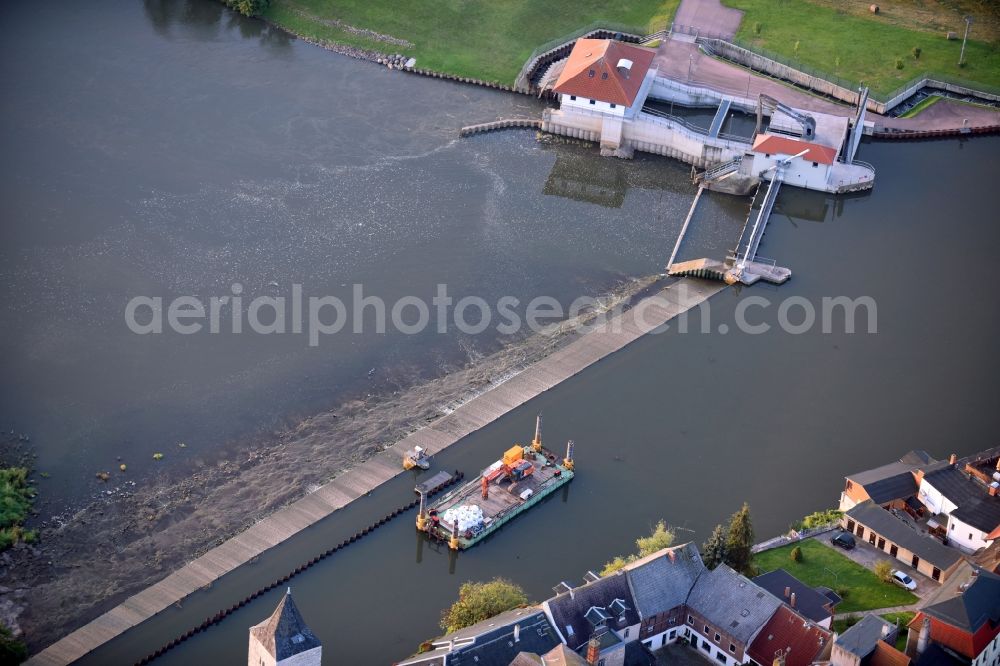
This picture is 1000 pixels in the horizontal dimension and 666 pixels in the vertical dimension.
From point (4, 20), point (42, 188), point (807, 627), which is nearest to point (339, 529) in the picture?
point (807, 627)

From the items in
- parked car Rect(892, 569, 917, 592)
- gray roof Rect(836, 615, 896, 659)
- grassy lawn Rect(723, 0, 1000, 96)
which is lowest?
parked car Rect(892, 569, 917, 592)

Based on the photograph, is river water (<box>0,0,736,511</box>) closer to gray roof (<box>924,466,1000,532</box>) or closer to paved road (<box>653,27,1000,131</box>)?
paved road (<box>653,27,1000,131</box>)

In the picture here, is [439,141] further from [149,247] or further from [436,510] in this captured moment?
[436,510]

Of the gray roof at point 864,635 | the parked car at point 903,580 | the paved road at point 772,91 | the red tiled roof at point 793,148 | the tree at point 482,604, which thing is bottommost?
the tree at point 482,604

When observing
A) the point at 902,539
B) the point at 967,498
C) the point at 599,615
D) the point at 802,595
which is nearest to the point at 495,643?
the point at 599,615

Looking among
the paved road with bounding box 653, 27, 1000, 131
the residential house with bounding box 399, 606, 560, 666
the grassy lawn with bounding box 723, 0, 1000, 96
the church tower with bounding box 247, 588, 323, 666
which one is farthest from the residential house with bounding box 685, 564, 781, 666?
the grassy lawn with bounding box 723, 0, 1000, 96

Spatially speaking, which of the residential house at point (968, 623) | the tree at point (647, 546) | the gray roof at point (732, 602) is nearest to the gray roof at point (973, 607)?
the residential house at point (968, 623)

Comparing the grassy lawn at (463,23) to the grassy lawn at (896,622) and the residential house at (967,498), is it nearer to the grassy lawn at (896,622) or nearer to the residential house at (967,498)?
the residential house at (967,498)
